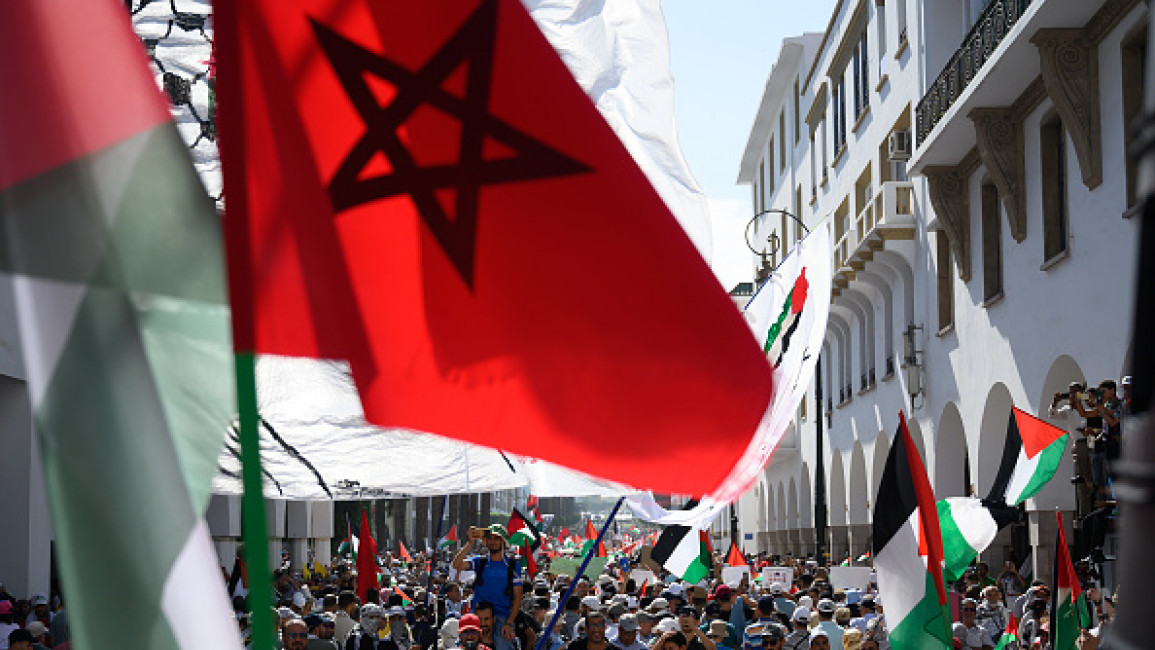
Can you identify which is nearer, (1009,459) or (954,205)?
(1009,459)

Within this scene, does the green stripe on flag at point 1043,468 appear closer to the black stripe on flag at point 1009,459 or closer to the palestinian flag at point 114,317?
the black stripe on flag at point 1009,459

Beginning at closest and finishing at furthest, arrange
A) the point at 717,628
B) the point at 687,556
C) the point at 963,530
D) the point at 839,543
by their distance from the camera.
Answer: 1. the point at 717,628
2. the point at 963,530
3. the point at 687,556
4. the point at 839,543

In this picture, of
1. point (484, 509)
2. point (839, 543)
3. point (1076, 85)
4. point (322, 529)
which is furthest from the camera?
point (484, 509)

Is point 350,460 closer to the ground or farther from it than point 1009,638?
farther from it

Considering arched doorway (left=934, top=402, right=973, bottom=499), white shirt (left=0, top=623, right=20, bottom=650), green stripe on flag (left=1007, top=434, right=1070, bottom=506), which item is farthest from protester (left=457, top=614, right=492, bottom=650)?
arched doorway (left=934, top=402, right=973, bottom=499)

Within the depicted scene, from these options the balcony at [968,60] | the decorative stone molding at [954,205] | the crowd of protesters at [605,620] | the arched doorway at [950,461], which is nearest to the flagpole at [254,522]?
the crowd of protesters at [605,620]

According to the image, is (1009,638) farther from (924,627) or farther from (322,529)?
(322,529)

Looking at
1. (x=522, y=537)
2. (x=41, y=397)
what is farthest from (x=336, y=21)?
(x=522, y=537)

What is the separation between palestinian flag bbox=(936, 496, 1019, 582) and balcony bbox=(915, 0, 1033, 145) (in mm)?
8684

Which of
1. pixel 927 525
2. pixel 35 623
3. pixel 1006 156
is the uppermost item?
pixel 1006 156

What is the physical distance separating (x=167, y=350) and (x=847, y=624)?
37.9ft

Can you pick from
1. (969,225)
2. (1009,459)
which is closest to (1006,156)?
(969,225)

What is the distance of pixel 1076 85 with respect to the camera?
1948 cm

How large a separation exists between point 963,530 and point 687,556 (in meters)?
6.74
